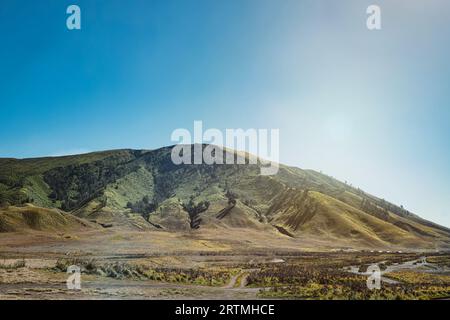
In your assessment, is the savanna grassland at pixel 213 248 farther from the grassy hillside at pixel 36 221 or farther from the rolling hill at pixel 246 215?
the rolling hill at pixel 246 215

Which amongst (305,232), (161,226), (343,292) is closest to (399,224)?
(305,232)

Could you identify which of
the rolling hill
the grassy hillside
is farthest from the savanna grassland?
the rolling hill

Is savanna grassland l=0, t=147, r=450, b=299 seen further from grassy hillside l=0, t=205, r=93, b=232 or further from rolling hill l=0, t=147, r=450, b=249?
rolling hill l=0, t=147, r=450, b=249

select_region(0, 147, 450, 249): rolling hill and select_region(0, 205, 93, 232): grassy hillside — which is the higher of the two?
select_region(0, 205, 93, 232): grassy hillside

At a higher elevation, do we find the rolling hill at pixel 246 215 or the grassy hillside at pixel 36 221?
the grassy hillside at pixel 36 221

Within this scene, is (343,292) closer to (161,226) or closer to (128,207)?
(161,226)

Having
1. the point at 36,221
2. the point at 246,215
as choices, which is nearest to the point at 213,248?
the point at 246,215

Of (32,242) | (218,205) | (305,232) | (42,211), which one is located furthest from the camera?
(218,205)

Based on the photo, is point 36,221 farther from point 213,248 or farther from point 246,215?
point 246,215

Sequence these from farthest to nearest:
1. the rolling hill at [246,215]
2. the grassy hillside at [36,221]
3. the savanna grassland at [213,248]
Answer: the rolling hill at [246,215] → the grassy hillside at [36,221] → the savanna grassland at [213,248]

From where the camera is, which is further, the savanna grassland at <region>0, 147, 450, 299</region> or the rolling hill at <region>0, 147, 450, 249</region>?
the rolling hill at <region>0, 147, 450, 249</region>

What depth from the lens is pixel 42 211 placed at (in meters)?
129

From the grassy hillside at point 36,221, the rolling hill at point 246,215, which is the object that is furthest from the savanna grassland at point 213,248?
the rolling hill at point 246,215
